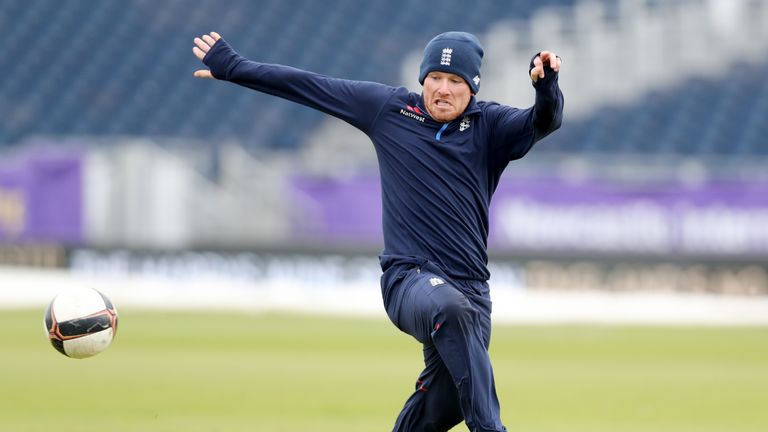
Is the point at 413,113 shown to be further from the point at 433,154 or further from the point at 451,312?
the point at 451,312

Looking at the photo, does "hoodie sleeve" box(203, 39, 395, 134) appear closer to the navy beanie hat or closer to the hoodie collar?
the hoodie collar

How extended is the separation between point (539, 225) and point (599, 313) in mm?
2243

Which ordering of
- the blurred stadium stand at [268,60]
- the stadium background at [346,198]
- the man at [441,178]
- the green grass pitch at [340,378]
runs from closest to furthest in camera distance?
the man at [441,178] → the green grass pitch at [340,378] → the stadium background at [346,198] → the blurred stadium stand at [268,60]

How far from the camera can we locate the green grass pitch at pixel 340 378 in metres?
9.80

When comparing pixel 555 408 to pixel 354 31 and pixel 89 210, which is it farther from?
pixel 354 31

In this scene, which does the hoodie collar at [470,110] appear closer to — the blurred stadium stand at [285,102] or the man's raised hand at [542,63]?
the man's raised hand at [542,63]

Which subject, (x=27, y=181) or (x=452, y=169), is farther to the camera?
(x=27, y=181)

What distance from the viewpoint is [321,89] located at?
A: 263 inches

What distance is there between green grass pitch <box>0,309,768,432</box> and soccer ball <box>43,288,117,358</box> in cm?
172

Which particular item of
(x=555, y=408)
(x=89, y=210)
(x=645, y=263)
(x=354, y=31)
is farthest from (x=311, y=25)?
(x=555, y=408)

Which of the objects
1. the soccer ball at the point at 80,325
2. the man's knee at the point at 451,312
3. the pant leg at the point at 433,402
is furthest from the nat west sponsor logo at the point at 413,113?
the soccer ball at the point at 80,325

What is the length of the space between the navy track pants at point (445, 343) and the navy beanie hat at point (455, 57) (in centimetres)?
96

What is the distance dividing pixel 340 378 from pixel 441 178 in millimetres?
6726

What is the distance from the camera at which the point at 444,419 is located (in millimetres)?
6398
